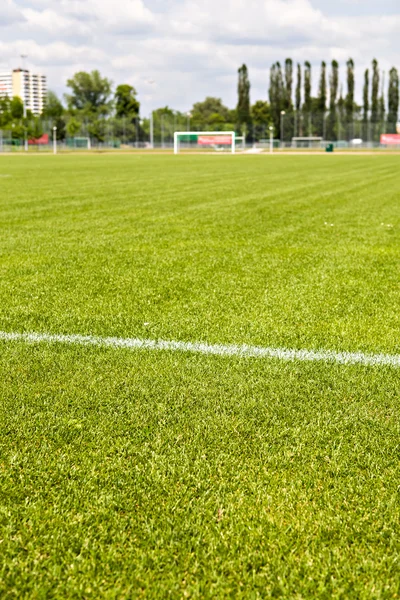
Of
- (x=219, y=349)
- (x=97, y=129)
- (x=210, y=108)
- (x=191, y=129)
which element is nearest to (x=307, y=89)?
(x=191, y=129)

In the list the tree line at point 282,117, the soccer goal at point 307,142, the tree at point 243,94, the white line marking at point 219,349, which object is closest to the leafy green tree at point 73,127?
the tree line at point 282,117

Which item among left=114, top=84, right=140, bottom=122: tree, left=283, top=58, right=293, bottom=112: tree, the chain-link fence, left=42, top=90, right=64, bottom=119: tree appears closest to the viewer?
the chain-link fence

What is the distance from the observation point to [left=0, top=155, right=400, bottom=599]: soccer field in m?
1.76

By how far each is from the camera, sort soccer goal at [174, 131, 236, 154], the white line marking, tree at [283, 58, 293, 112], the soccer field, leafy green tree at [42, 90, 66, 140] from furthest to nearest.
Answer: tree at [283, 58, 293, 112], leafy green tree at [42, 90, 66, 140], soccer goal at [174, 131, 236, 154], the white line marking, the soccer field

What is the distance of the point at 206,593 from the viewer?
166cm

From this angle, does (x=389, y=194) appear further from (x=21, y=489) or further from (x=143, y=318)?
(x=21, y=489)

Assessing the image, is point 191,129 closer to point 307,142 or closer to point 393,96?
point 307,142

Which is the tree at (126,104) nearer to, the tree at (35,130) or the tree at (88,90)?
the tree at (88,90)

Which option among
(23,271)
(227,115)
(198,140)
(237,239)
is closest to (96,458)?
(23,271)

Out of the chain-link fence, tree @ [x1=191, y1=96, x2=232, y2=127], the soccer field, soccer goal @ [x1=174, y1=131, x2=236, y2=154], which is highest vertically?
tree @ [x1=191, y1=96, x2=232, y2=127]

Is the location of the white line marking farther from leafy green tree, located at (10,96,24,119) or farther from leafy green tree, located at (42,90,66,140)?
leafy green tree, located at (10,96,24,119)

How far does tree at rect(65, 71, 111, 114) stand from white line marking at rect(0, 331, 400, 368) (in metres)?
114

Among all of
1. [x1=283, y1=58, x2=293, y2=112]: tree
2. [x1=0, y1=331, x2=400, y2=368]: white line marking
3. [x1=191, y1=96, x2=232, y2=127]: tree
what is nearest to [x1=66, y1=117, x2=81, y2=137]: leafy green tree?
[x1=283, y1=58, x2=293, y2=112]: tree

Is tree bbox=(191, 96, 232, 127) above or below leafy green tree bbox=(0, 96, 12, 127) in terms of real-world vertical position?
above
